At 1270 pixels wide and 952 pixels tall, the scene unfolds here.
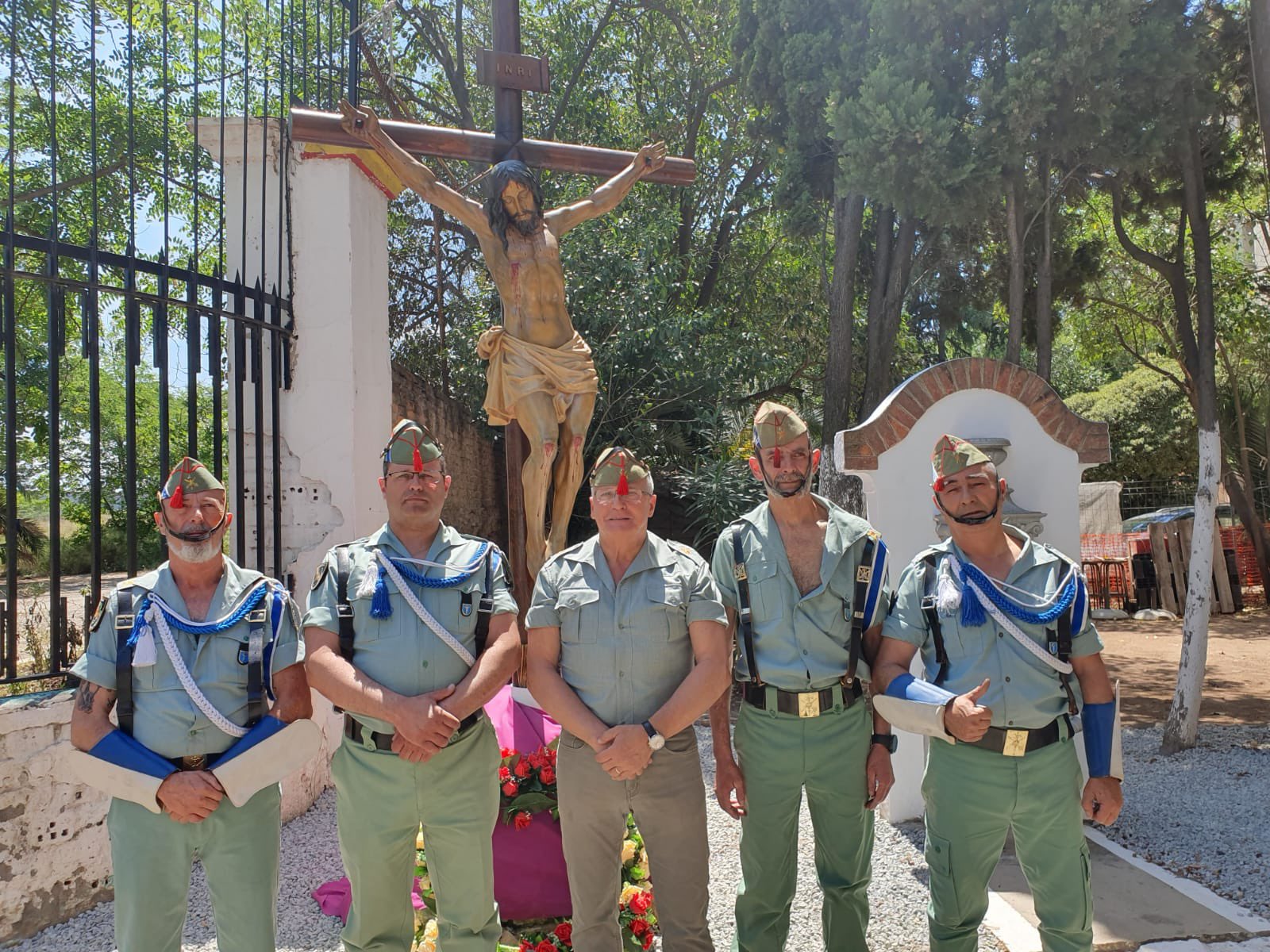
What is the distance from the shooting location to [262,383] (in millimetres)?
5086

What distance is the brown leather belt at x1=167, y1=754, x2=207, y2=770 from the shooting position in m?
2.57

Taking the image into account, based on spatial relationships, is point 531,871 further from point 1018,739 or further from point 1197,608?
point 1197,608

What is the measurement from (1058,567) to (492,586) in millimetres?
1695

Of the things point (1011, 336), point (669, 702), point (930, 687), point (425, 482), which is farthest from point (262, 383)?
point (1011, 336)

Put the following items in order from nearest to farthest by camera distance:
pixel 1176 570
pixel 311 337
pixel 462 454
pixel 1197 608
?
1. pixel 311 337
2. pixel 1197 608
3. pixel 462 454
4. pixel 1176 570

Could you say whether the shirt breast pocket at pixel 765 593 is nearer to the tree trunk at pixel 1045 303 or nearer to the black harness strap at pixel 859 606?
the black harness strap at pixel 859 606

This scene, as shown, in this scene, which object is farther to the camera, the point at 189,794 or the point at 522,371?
the point at 522,371

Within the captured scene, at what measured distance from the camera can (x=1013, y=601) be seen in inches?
109

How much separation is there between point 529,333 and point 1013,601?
2336 mm

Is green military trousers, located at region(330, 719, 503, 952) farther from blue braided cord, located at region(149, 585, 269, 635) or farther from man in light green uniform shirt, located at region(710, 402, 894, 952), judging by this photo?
man in light green uniform shirt, located at region(710, 402, 894, 952)

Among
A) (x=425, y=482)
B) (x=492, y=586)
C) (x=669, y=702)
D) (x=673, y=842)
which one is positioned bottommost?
(x=673, y=842)

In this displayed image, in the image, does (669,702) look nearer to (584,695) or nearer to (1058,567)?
(584,695)

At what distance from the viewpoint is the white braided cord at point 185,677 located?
2590mm

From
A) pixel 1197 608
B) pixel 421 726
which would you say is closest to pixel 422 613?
pixel 421 726
